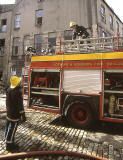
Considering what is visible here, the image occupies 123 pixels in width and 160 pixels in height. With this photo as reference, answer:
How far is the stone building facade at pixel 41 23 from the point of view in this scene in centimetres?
1459

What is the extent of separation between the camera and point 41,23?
55.4ft

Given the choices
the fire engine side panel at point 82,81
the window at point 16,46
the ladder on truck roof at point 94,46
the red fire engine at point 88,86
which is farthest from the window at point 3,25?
the fire engine side panel at point 82,81

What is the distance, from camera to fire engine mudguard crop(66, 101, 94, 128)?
4.93 m

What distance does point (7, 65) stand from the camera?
17734mm

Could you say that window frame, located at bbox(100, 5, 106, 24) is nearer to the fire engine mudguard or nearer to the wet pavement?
the fire engine mudguard

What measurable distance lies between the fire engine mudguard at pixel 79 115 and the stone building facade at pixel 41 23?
10992mm

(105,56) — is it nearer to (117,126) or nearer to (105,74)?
(105,74)

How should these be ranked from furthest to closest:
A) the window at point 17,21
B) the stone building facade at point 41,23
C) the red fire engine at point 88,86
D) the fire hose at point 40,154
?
the window at point 17,21 → the stone building facade at point 41,23 → the red fire engine at point 88,86 → the fire hose at point 40,154

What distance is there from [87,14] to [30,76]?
12.0m

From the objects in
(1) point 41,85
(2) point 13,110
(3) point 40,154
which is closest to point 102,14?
(1) point 41,85

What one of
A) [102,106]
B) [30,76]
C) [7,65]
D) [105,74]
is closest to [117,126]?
[102,106]

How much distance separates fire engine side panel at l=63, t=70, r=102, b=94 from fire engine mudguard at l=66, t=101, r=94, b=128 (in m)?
0.57

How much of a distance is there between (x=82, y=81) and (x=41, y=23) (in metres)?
14.4

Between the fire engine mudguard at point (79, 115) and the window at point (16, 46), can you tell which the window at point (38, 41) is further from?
the fire engine mudguard at point (79, 115)
